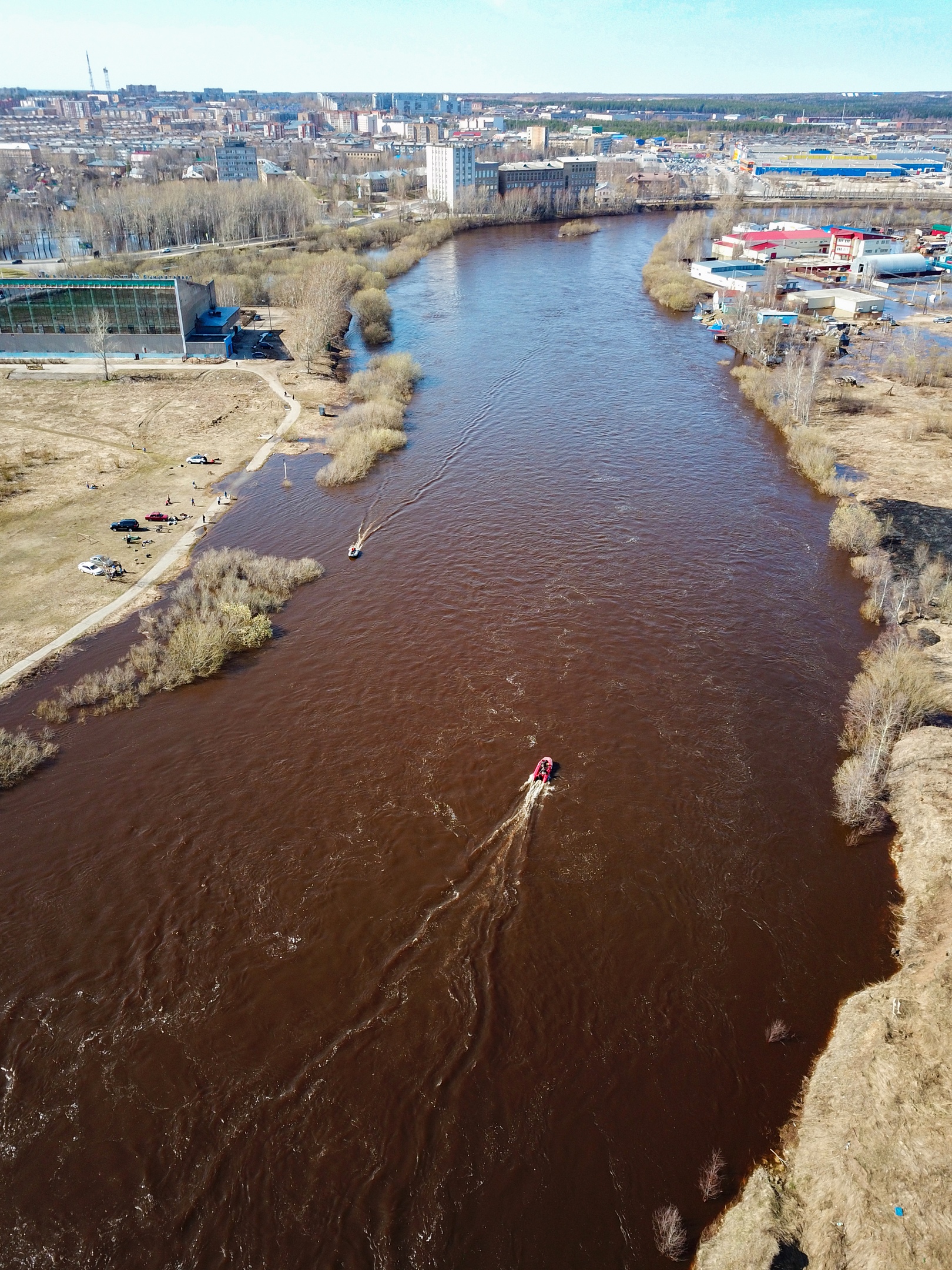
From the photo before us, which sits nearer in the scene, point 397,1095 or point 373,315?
point 397,1095

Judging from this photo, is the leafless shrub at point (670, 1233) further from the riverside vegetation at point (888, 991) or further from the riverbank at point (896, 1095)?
the riverbank at point (896, 1095)

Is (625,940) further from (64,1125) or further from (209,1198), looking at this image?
(64,1125)

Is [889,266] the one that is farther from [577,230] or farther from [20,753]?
[20,753]

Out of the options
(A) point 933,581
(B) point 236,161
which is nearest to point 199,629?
(A) point 933,581

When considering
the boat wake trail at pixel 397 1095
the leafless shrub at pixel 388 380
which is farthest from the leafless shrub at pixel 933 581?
the leafless shrub at pixel 388 380

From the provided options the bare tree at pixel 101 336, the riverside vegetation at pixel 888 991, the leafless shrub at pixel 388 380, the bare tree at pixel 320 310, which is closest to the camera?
the riverside vegetation at pixel 888 991

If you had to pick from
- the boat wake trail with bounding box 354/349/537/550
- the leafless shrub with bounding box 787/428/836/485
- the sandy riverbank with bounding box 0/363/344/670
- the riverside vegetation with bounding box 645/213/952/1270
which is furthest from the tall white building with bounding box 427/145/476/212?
the riverside vegetation with bounding box 645/213/952/1270

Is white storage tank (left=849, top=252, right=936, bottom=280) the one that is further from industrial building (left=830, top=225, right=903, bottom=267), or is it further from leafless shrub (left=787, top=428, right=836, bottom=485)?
leafless shrub (left=787, top=428, right=836, bottom=485)
